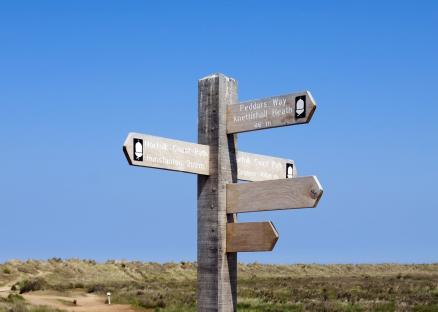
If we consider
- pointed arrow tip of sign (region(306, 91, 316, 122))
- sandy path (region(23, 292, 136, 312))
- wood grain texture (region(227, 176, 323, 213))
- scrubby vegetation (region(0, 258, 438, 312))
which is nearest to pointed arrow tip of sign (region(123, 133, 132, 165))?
wood grain texture (region(227, 176, 323, 213))

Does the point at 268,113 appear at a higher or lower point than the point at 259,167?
higher

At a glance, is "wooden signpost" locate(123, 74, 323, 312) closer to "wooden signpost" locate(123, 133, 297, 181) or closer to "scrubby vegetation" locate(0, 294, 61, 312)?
"wooden signpost" locate(123, 133, 297, 181)

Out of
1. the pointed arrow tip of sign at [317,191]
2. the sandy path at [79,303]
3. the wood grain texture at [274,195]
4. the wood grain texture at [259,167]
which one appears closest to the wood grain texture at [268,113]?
the wood grain texture at [259,167]

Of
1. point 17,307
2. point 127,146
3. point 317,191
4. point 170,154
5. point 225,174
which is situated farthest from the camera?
point 17,307

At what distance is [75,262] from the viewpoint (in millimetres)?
54625

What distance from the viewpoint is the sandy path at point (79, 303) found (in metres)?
25.5

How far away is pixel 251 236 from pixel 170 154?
1.25 metres

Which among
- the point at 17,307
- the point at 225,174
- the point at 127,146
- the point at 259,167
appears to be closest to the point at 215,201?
the point at 225,174

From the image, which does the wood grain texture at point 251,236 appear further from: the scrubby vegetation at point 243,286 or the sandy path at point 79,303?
the sandy path at point 79,303

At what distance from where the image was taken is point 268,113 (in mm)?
7758

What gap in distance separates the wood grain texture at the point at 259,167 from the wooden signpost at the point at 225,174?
0.06 ft

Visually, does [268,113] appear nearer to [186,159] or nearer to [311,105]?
[311,105]

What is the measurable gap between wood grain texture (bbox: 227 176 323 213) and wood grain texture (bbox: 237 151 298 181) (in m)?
0.39

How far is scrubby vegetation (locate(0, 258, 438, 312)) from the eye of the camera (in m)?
26.2
